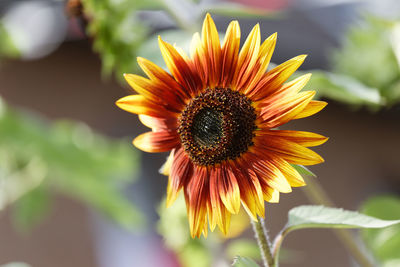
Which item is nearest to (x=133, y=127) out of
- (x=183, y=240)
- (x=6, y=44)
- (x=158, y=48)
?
(x=6, y=44)

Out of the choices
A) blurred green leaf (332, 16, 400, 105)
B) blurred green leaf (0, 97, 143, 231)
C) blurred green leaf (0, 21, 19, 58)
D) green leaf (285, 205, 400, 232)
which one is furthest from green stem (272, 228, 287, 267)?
blurred green leaf (0, 21, 19, 58)

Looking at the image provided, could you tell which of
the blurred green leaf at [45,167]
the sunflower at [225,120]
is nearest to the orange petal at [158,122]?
the sunflower at [225,120]

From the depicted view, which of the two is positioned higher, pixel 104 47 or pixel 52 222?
pixel 104 47

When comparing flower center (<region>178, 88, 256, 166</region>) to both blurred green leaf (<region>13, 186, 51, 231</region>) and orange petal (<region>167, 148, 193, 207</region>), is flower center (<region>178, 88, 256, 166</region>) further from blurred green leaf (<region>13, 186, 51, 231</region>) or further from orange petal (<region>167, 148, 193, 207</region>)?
blurred green leaf (<region>13, 186, 51, 231</region>)

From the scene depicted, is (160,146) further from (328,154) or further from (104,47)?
(328,154)

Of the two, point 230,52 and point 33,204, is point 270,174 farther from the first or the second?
point 33,204

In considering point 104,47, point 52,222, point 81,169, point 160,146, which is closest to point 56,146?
point 81,169

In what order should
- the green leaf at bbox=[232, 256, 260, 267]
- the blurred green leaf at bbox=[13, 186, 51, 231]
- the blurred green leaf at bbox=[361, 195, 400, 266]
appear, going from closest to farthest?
the green leaf at bbox=[232, 256, 260, 267]
the blurred green leaf at bbox=[361, 195, 400, 266]
the blurred green leaf at bbox=[13, 186, 51, 231]
